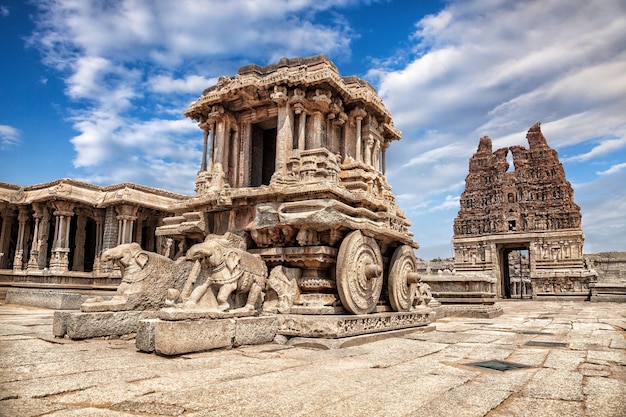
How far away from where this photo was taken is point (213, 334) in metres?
5.09

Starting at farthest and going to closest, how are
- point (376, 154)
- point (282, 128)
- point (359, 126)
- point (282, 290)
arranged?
point (376, 154), point (359, 126), point (282, 128), point (282, 290)

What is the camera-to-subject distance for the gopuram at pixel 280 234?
5.77 metres

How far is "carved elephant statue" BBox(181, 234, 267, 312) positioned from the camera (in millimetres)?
5648

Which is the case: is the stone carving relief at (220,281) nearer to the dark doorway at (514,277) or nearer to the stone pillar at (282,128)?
the stone pillar at (282,128)

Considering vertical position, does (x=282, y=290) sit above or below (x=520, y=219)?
below

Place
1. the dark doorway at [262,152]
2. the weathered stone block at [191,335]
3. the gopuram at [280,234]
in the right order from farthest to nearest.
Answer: the dark doorway at [262,152] → the gopuram at [280,234] → the weathered stone block at [191,335]

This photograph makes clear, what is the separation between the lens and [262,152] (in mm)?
11023

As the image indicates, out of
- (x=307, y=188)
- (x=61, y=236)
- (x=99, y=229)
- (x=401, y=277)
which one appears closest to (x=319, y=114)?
(x=307, y=188)

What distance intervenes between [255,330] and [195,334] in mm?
1051

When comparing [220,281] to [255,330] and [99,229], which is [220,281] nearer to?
[255,330]

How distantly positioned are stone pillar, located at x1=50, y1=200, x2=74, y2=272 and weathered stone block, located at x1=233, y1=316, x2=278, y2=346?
2171 cm

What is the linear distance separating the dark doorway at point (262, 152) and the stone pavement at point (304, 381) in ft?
18.3

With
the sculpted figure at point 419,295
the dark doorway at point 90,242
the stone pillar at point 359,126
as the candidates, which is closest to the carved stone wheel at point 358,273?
the sculpted figure at point 419,295

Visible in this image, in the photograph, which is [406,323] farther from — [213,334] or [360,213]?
[213,334]
